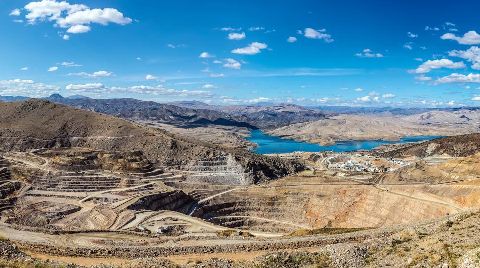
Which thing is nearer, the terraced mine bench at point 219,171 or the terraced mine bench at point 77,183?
the terraced mine bench at point 77,183

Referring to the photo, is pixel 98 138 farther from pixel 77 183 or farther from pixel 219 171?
pixel 77 183

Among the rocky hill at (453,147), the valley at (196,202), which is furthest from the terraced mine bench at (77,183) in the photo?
the rocky hill at (453,147)

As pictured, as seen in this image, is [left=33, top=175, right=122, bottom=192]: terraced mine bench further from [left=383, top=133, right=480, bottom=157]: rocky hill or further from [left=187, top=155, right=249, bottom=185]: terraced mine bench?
[left=383, top=133, right=480, bottom=157]: rocky hill

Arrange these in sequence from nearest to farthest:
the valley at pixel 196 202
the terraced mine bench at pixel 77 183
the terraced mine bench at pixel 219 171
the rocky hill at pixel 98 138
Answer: the valley at pixel 196 202 < the terraced mine bench at pixel 77 183 < the terraced mine bench at pixel 219 171 < the rocky hill at pixel 98 138

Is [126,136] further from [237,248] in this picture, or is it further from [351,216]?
[237,248]

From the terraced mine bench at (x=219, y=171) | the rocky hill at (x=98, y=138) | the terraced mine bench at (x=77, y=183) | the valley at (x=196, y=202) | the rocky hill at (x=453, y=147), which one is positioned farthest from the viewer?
the rocky hill at (x=453, y=147)

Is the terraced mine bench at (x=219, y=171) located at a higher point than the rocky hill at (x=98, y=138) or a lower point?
lower

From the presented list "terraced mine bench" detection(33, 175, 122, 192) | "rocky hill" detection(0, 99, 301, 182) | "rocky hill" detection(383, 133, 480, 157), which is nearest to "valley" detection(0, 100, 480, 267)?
"terraced mine bench" detection(33, 175, 122, 192)

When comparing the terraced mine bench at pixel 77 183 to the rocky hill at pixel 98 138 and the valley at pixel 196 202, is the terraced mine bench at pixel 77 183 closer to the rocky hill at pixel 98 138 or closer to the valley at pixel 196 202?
the valley at pixel 196 202
